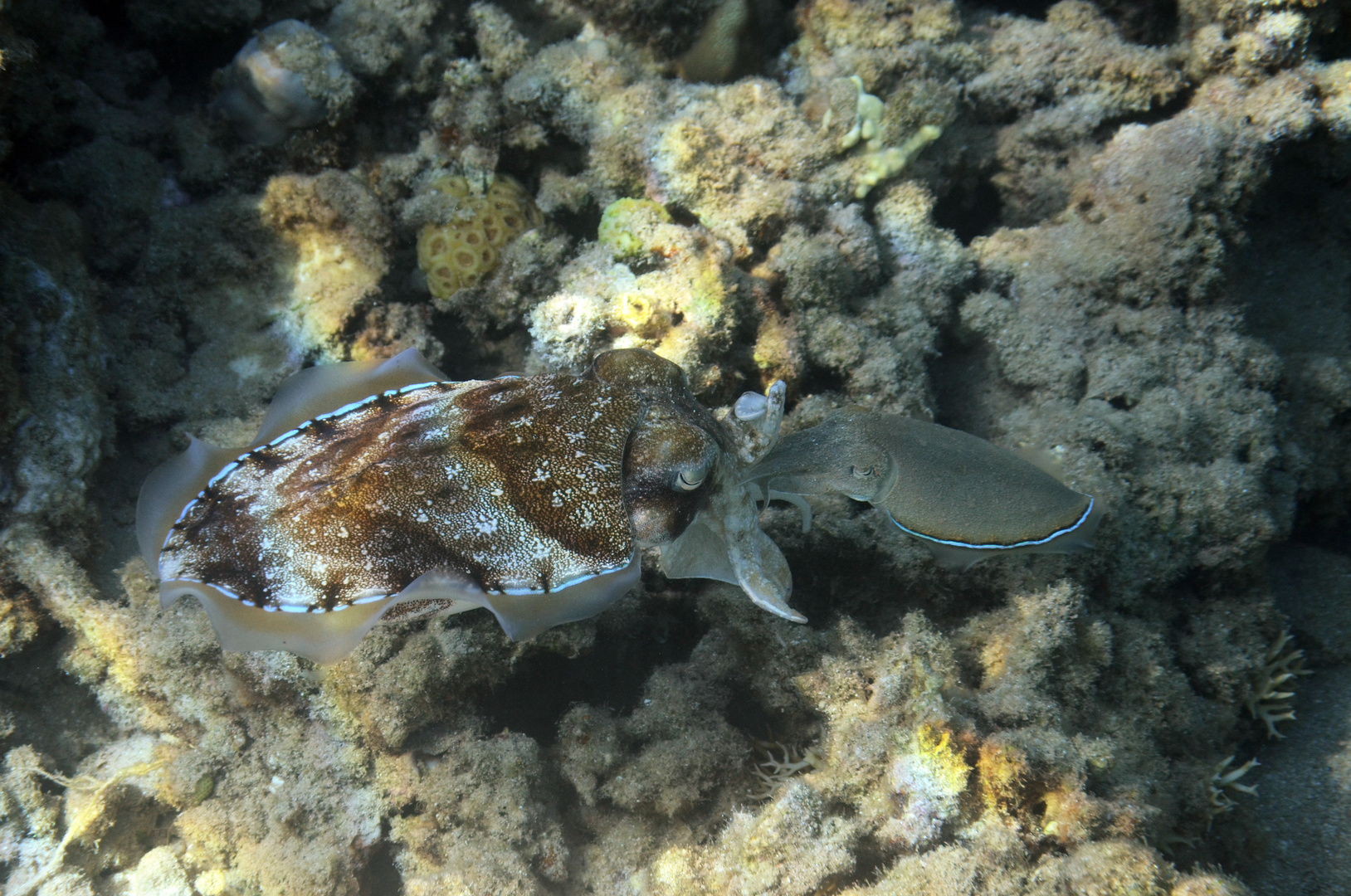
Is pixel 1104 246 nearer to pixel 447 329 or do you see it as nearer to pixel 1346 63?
pixel 1346 63

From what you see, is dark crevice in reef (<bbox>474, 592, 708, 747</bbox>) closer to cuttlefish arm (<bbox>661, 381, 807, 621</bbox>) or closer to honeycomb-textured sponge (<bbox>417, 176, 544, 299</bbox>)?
cuttlefish arm (<bbox>661, 381, 807, 621</bbox>)

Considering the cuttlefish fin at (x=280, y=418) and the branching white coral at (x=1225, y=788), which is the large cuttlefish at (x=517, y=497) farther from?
the branching white coral at (x=1225, y=788)

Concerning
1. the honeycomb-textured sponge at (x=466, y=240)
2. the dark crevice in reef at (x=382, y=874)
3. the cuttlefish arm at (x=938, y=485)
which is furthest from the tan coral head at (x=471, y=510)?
the dark crevice in reef at (x=382, y=874)

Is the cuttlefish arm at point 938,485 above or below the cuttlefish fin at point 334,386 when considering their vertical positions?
below

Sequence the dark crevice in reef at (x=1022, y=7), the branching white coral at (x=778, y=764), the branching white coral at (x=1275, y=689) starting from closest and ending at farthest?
the branching white coral at (x=778, y=764) → the branching white coral at (x=1275, y=689) → the dark crevice in reef at (x=1022, y=7)

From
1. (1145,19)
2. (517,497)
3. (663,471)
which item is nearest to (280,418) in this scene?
(517,497)
